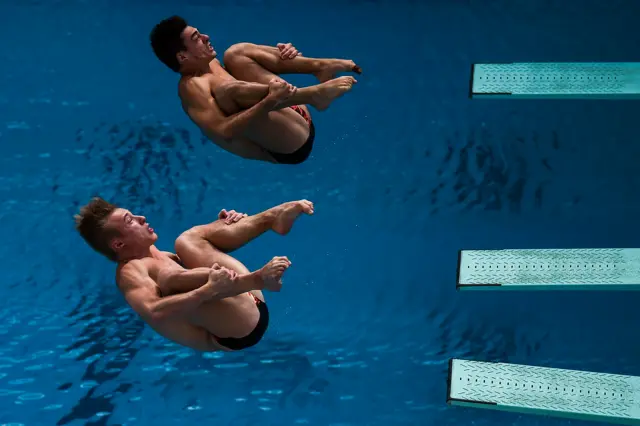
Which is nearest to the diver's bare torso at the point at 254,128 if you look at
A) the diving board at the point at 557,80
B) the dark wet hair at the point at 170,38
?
the dark wet hair at the point at 170,38

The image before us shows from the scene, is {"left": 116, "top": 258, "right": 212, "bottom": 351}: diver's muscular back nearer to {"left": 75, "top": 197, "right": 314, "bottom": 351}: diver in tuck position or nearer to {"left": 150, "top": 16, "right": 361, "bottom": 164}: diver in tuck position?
{"left": 75, "top": 197, "right": 314, "bottom": 351}: diver in tuck position

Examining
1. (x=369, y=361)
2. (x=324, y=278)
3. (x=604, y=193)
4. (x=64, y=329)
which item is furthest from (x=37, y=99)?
(x=604, y=193)

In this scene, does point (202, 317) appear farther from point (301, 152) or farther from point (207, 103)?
point (301, 152)

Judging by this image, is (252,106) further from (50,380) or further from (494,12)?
(494,12)

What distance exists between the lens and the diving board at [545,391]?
4715mm

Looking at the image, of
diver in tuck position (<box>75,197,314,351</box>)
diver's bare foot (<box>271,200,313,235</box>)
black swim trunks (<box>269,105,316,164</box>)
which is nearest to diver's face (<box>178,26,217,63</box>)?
black swim trunks (<box>269,105,316,164</box>)

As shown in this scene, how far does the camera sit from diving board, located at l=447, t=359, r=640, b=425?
471 centimetres

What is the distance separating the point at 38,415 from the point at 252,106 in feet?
4.82

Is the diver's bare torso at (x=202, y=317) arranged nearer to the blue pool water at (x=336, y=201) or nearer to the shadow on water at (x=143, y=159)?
the blue pool water at (x=336, y=201)

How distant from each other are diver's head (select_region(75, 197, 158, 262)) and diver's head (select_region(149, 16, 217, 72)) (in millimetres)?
854

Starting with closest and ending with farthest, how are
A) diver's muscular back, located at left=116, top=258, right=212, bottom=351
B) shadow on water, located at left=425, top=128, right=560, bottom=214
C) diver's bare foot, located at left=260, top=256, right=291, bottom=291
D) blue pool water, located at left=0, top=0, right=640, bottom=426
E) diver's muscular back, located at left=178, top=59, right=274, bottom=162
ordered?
diver's bare foot, located at left=260, top=256, right=291, bottom=291
diver's muscular back, located at left=116, top=258, right=212, bottom=351
blue pool water, located at left=0, top=0, right=640, bottom=426
diver's muscular back, located at left=178, top=59, right=274, bottom=162
shadow on water, located at left=425, top=128, right=560, bottom=214

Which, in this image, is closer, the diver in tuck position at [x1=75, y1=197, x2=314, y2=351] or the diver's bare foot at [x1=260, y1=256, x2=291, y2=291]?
the diver's bare foot at [x1=260, y1=256, x2=291, y2=291]

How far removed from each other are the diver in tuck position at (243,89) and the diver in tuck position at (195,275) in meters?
0.51

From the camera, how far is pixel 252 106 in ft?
16.6
